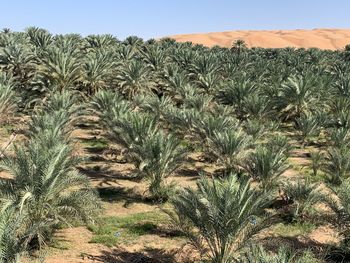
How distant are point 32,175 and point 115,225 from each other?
8.58ft

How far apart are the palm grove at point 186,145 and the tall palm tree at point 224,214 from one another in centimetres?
2

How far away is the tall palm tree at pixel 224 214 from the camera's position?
8.21m

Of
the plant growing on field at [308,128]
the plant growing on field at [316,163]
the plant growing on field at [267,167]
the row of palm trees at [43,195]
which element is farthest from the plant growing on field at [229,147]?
the plant growing on field at [308,128]

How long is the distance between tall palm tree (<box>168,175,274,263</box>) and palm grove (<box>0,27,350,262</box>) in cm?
2

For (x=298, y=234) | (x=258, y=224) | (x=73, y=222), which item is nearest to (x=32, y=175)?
(x=73, y=222)

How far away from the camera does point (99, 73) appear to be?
938 inches

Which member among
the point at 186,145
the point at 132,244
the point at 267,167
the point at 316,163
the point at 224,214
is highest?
the point at 224,214

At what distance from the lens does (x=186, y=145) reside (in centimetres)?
1831

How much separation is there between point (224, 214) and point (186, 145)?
10.2 meters

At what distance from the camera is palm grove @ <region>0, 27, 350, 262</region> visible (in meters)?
8.55

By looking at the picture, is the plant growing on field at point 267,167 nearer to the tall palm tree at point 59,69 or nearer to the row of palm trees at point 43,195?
the row of palm trees at point 43,195

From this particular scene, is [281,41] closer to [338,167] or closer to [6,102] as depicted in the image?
[6,102]

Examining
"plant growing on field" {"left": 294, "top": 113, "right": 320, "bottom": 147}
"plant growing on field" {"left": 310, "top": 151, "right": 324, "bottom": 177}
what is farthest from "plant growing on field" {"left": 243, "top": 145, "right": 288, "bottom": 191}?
"plant growing on field" {"left": 294, "top": 113, "right": 320, "bottom": 147}

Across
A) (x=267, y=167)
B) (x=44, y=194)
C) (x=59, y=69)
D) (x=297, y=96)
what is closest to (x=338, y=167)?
(x=267, y=167)
